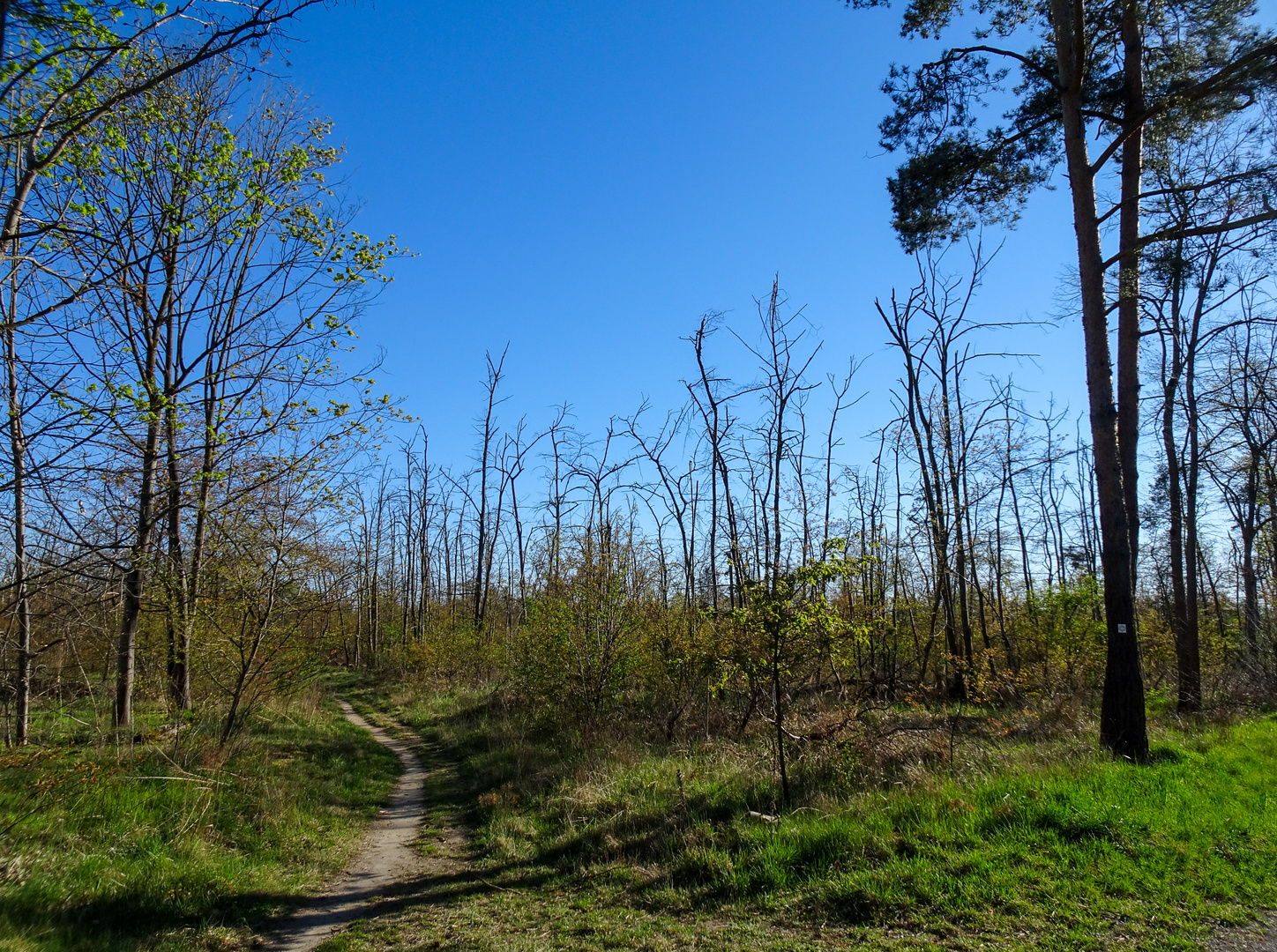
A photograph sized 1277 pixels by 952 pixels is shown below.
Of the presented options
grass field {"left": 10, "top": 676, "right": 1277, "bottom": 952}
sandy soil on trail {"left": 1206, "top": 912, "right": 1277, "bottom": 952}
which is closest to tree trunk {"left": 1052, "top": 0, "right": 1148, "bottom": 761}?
grass field {"left": 10, "top": 676, "right": 1277, "bottom": 952}

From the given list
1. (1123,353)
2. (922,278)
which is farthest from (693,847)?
(922,278)

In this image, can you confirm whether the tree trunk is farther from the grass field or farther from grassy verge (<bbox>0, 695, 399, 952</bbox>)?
grassy verge (<bbox>0, 695, 399, 952</bbox>)

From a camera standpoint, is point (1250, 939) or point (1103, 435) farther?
point (1103, 435)

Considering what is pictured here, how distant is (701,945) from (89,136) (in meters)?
8.45

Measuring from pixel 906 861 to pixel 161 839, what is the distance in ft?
21.9

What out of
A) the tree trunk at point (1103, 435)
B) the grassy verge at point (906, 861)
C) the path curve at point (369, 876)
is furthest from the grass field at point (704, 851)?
the tree trunk at point (1103, 435)

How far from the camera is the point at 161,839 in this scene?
612cm

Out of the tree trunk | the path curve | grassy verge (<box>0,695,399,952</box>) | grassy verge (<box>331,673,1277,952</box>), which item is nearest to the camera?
grassy verge (<box>331,673,1277,952</box>)

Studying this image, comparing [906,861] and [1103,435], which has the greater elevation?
[1103,435]

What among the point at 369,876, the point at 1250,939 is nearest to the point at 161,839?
the point at 369,876

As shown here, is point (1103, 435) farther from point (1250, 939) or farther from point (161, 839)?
point (161, 839)

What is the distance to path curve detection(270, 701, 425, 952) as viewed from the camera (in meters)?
5.31

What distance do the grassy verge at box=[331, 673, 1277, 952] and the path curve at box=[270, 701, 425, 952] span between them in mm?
441

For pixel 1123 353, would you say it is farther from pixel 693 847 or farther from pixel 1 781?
pixel 1 781
